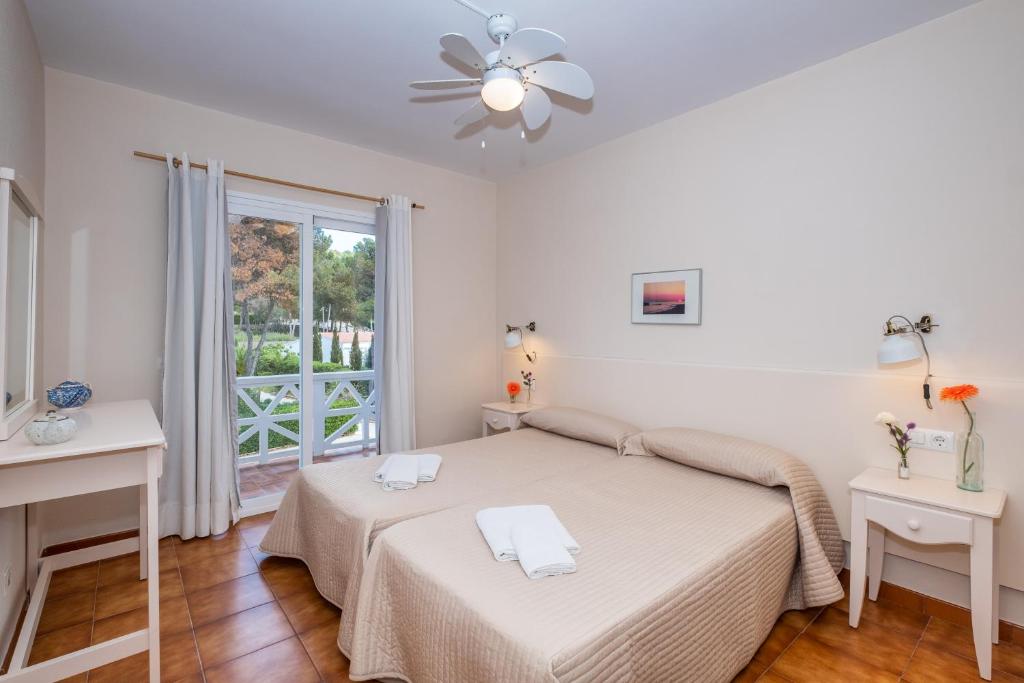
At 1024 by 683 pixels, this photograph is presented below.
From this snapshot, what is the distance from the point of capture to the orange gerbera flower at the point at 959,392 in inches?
76.8

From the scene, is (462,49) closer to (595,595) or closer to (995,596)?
(595,595)

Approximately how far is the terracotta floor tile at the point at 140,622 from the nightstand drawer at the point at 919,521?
297 centimetres

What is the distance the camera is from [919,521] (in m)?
1.90

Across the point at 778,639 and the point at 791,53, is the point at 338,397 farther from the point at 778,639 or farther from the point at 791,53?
the point at 791,53

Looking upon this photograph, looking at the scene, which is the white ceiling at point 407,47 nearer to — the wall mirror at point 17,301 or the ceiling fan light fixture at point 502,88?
the ceiling fan light fixture at point 502,88

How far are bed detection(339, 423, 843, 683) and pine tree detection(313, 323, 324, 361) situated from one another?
2.11 meters

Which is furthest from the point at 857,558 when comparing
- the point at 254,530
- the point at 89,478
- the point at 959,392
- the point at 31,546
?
the point at 31,546

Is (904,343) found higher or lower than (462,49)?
lower

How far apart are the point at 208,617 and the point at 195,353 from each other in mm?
1539

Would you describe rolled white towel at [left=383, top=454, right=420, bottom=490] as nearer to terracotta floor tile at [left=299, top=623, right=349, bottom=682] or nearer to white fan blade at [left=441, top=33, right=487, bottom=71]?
terracotta floor tile at [left=299, top=623, right=349, bottom=682]

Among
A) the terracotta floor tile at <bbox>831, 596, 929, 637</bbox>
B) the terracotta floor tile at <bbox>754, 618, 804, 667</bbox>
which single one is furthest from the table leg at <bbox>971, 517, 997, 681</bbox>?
the terracotta floor tile at <bbox>754, 618, 804, 667</bbox>

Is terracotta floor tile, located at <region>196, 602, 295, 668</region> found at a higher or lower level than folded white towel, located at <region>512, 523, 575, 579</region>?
lower

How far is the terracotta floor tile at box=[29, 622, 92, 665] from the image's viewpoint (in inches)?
74.0

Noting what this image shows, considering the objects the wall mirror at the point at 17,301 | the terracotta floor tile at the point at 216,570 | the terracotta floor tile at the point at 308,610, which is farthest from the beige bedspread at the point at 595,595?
the wall mirror at the point at 17,301
